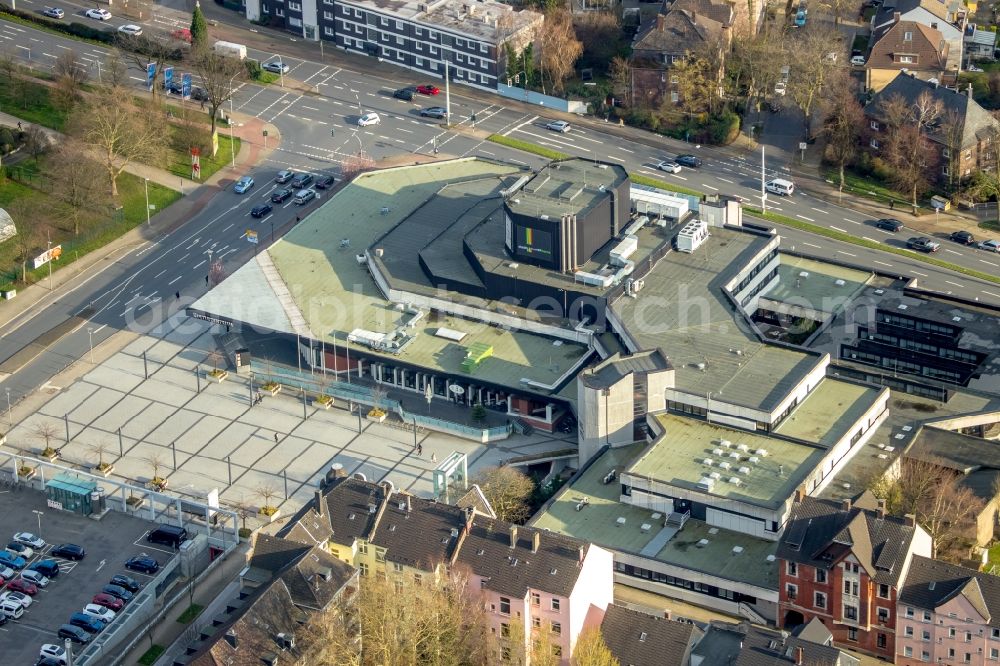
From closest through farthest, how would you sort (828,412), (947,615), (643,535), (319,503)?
(947,615)
(319,503)
(643,535)
(828,412)

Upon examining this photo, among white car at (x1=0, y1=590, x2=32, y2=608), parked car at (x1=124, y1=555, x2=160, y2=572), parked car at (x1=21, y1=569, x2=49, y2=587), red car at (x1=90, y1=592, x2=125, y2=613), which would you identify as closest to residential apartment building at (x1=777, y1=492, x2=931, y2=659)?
parked car at (x1=124, y1=555, x2=160, y2=572)

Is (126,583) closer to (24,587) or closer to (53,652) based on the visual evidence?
(24,587)

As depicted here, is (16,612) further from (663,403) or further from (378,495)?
(663,403)

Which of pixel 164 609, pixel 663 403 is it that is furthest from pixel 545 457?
pixel 164 609

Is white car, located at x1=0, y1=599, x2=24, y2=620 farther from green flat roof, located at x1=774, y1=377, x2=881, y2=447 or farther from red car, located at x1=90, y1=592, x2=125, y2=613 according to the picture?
green flat roof, located at x1=774, y1=377, x2=881, y2=447

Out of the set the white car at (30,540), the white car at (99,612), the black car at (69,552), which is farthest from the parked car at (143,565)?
the white car at (30,540)

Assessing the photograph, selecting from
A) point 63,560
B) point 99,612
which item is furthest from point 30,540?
point 99,612
